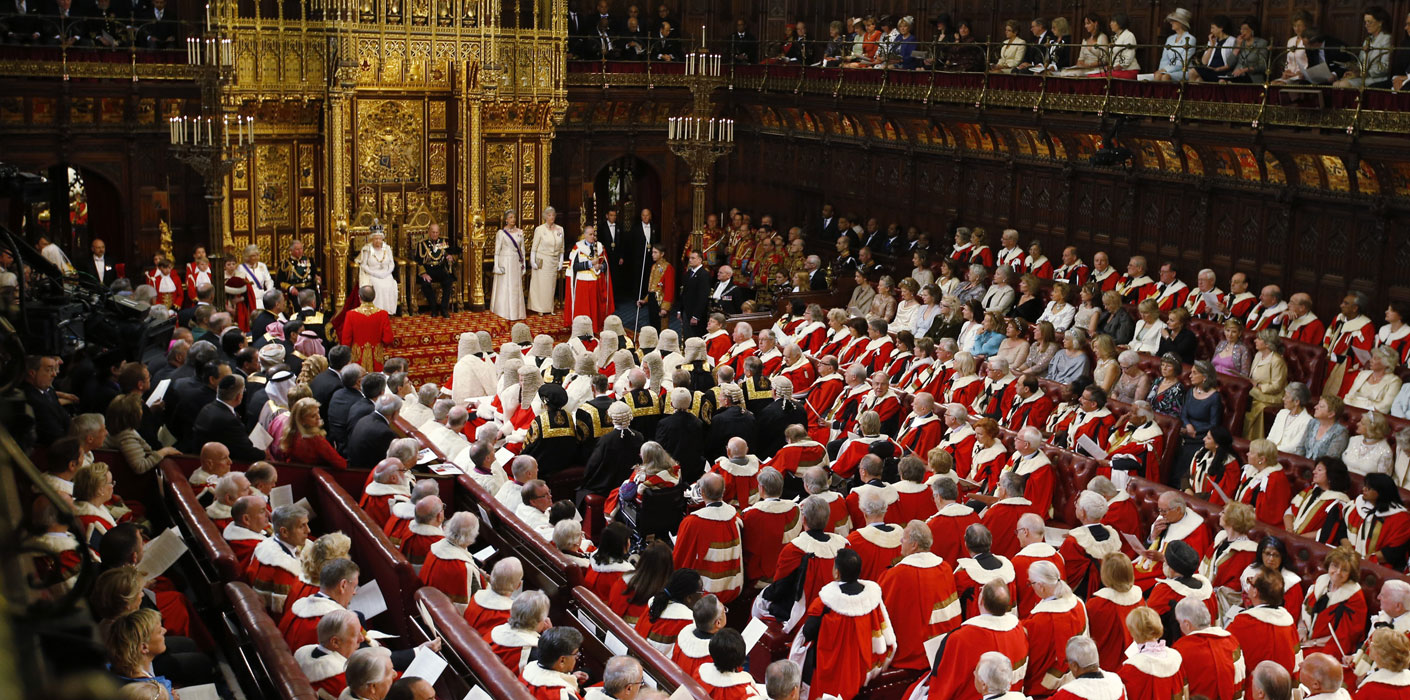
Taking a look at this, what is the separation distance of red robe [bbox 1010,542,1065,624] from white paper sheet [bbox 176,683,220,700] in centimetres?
497

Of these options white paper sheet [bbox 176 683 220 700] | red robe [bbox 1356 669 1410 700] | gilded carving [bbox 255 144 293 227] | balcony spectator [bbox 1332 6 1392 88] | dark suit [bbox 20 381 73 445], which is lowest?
red robe [bbox 1356 669 1410 700]

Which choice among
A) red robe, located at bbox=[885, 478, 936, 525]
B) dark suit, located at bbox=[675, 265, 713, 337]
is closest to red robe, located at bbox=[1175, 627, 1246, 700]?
red robe, located at bbox=[885, 478, 936, 525]

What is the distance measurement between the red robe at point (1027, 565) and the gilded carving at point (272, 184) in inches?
633

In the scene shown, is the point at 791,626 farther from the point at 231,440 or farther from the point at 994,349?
the point at 994,349

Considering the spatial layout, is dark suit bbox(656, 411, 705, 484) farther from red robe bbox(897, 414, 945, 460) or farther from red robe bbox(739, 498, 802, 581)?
red robe bbox(897, 414, 945, 460)

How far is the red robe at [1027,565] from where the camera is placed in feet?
28.1

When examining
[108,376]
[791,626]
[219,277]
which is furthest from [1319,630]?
[219,277]

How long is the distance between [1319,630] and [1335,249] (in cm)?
769

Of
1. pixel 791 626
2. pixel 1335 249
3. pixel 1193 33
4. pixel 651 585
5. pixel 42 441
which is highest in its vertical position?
pixel 1193 33

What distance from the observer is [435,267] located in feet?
69.4

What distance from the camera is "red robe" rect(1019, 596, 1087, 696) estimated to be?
7.88 m

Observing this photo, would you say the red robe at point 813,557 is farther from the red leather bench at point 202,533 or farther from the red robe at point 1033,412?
the red robe at point 1033,412

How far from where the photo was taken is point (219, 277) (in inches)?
692

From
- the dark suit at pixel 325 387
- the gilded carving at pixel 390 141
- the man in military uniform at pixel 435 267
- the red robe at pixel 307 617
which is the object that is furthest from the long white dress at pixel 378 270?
the red robe at pixel 307 617
